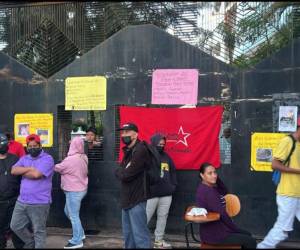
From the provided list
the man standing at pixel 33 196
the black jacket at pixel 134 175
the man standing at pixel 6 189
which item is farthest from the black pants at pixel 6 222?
the black jacket at pixel 134 175

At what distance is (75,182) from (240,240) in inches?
113

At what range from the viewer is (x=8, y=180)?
22.6ft

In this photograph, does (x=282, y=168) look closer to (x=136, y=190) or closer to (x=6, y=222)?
(x=136, y=190)

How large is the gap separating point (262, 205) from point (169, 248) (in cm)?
154

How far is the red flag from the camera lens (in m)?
7.57

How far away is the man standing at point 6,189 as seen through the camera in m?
6.89

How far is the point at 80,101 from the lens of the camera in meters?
8.31

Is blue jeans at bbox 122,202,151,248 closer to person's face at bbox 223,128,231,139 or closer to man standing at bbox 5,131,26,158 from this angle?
person's face at bbox 223,128,231,139

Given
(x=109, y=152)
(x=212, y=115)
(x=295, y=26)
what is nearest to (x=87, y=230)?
(x=109, y=152)

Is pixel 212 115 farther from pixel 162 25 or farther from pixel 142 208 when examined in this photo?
pixel 142 208

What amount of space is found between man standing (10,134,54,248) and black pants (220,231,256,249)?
2452mm

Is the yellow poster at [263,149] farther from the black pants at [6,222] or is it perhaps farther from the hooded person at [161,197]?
the black pants at [6,222]

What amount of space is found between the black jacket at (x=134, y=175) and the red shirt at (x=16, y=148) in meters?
2.86

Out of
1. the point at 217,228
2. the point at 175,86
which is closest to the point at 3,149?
the point at 175,86
